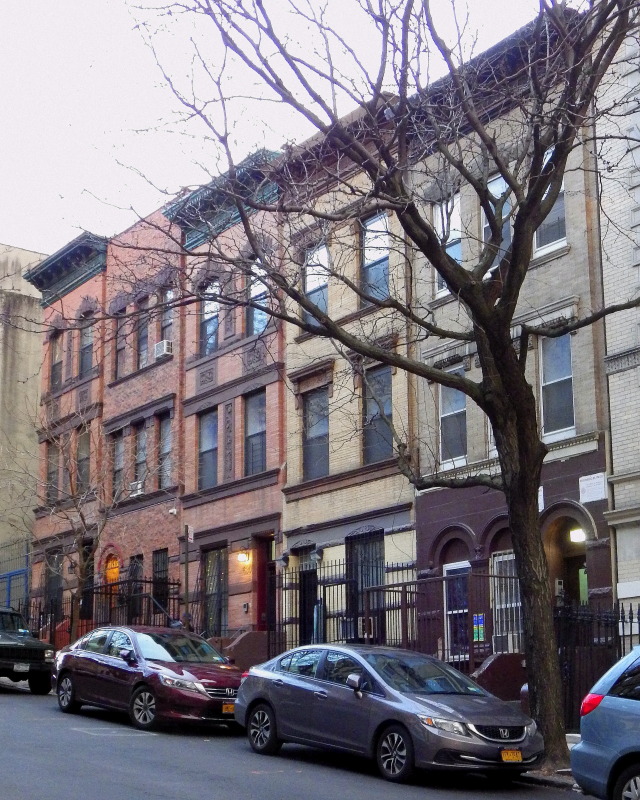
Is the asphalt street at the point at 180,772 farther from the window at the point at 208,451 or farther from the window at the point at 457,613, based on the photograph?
the window at the point at 208,451

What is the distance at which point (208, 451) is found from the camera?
28.3 meters

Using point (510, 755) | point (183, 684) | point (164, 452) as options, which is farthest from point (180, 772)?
point (164, 452)

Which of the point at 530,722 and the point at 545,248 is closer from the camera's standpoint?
the point at 530,722

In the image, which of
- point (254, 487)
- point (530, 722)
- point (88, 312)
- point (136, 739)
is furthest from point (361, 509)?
point (88, 312)

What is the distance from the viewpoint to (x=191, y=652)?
59.1 feet

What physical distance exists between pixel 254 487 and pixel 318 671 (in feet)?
39.5

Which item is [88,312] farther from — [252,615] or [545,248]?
[545,248]

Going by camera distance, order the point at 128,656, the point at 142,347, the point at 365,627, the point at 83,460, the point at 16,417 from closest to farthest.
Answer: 1. the point at 128,656
2. the point at 365,627
3. the point at 142,347
4. the point at 83,460
5. the point at 16,417

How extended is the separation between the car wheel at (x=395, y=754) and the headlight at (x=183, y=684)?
4.13 meters

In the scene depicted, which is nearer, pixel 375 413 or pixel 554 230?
pixel 554 230

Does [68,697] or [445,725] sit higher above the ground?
[445,725]

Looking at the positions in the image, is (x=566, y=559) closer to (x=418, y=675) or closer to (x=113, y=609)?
(x=418, y=675)

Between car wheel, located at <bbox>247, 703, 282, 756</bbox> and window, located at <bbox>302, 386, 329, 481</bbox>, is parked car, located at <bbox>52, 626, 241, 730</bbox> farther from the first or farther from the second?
window, located at <bbox>302, 386, 329, 481</bbox>

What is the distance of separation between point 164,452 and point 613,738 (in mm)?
20762
